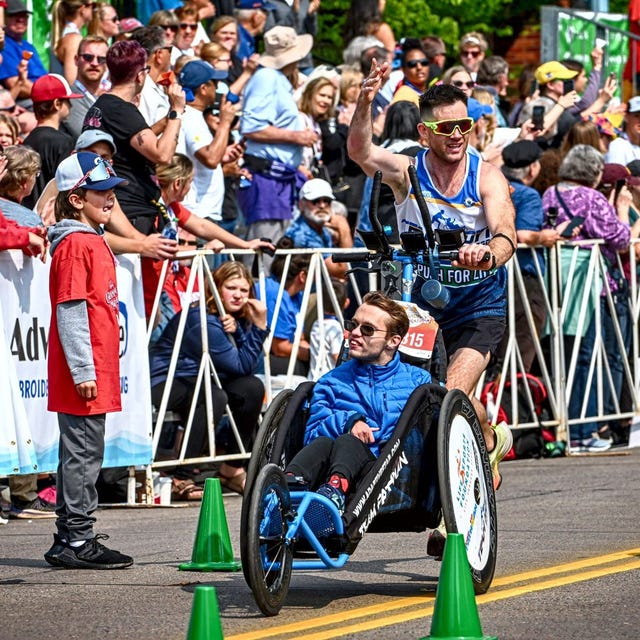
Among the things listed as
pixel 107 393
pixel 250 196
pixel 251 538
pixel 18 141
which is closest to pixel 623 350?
pixel 250 196

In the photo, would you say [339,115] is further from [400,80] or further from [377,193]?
[377,193]

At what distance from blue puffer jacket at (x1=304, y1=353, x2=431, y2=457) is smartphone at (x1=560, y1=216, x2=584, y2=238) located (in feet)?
21.7

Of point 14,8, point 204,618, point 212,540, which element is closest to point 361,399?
point 212,540

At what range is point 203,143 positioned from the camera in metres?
13.1

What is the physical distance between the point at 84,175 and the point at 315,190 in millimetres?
5201

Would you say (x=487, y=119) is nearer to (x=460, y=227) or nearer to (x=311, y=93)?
(x=311, y=93)

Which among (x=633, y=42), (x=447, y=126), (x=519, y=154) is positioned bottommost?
(x=519, y=154)

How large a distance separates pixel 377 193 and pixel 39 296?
3400 millimetres

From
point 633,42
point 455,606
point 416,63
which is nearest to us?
point 455,606

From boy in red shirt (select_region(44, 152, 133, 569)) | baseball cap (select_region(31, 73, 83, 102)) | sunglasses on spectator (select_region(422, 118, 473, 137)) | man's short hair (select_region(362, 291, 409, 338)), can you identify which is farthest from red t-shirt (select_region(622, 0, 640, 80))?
man's short hair (select_region(362, 291, 409, 338))

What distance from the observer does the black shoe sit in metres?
8.09

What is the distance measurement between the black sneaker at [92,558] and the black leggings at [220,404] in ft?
10.7

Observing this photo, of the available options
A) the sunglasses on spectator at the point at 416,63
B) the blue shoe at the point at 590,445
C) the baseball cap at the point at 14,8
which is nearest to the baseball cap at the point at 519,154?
the sunglasses on spectator at the point at 416,63

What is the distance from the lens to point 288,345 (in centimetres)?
1220
